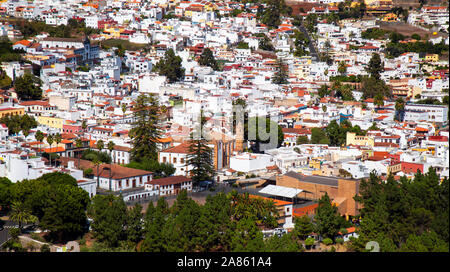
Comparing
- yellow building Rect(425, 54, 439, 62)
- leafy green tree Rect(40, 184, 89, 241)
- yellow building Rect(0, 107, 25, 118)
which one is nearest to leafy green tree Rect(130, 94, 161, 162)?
yellow building Rect(0, 107, 25, 118)

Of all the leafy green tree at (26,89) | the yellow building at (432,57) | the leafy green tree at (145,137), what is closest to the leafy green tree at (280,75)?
the yellow building at (432,57)

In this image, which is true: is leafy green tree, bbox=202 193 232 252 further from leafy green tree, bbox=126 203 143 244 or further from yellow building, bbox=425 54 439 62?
yellow building, bbox=425 54 439 62

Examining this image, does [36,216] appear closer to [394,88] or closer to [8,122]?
[8,122]

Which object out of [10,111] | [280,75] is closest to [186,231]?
[10,111]

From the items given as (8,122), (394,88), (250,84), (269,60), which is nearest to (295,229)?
(8,122)

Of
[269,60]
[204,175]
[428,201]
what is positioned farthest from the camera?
[269,60]

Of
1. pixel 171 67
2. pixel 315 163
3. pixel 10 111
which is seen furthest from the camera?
pixel 171 67

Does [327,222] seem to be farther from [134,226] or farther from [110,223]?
[110,223]
